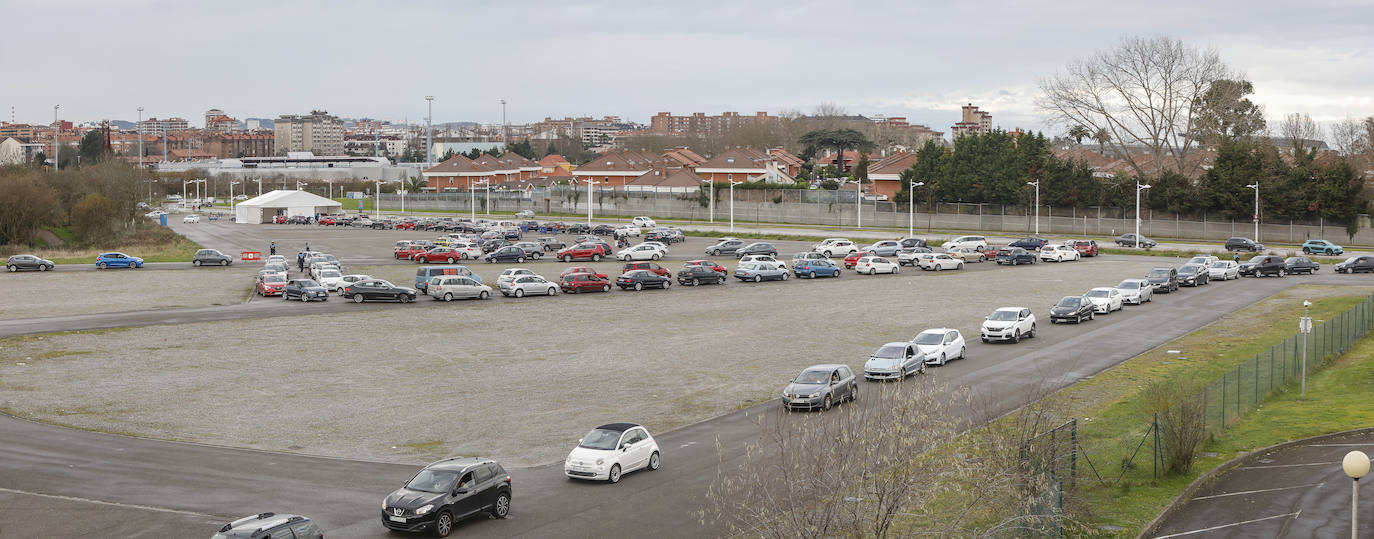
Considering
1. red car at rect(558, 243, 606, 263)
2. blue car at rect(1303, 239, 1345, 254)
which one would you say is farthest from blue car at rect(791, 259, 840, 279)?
blue car at rect(1303, 239, 1345, 254)

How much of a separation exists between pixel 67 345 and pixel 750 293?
29.5 m

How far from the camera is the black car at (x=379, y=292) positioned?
161ft

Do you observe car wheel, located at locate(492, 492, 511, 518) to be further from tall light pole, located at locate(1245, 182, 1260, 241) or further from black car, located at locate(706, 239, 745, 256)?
tall light pole, located at locate(1245, 182, 1260, 241)

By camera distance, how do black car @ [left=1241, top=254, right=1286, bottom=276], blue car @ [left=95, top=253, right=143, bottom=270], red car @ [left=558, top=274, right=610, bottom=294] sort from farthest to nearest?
1. blue car @ [left=95, top=253, right=143, bottom=270]
2. black car @ [left=1241, top=254, right=1286, bottom=276]
3. red car @ [left=558, top=274, right=610, bottom=294]

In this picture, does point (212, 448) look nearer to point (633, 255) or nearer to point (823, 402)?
point (823, 402)

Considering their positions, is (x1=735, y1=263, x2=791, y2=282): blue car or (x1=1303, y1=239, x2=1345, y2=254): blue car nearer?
(x1=735, y1=263, x2=791, y2=282): blue car

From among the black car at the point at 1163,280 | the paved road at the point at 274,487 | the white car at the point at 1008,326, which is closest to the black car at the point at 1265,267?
the black car at the point at 1163,280

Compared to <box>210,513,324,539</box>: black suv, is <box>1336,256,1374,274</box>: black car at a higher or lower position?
higher

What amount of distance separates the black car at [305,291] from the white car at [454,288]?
478 centimetres

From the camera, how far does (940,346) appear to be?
1303 inches

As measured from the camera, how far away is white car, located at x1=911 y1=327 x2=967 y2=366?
3275cm

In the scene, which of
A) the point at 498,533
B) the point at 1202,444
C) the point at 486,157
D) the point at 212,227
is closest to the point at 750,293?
the point at 1202,444

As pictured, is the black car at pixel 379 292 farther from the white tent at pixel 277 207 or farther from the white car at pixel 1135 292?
the white tent at pixel 277 207

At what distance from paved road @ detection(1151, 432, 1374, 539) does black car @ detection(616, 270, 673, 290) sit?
3404 centimetres
